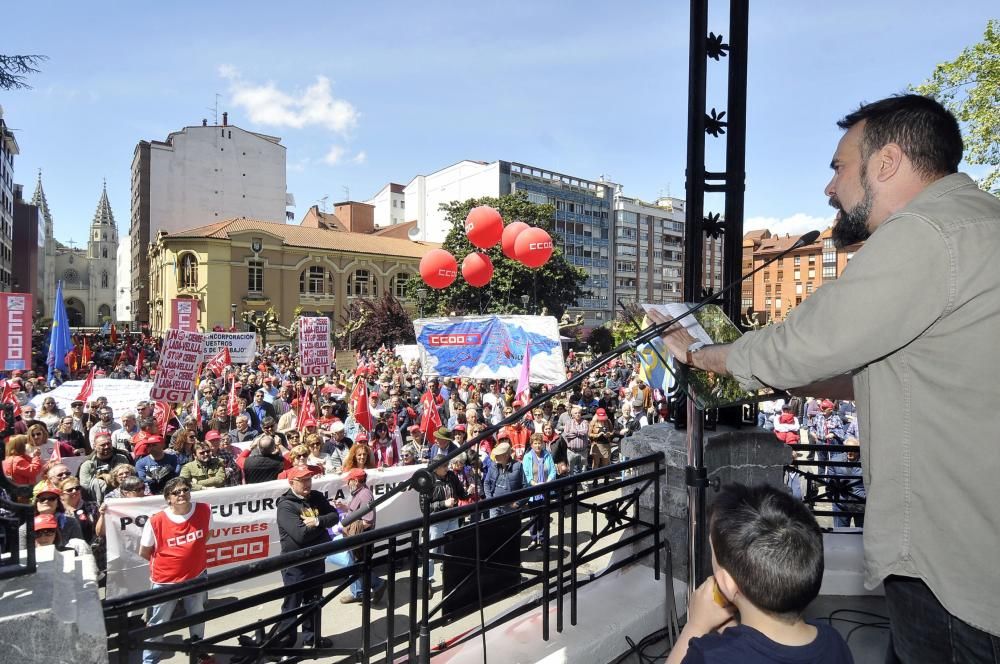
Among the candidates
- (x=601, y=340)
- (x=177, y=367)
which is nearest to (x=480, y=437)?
(x=177, y=367)

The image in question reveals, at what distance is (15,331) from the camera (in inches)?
554

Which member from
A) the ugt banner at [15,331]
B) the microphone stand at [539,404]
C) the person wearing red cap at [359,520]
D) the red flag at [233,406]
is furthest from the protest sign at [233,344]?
the microphone stand at [539,404]

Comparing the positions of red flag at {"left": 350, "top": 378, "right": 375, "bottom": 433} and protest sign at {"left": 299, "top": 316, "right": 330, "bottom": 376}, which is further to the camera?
protest sign at {"left": 299, "top": 316, "right": 330, "bottom": 376}

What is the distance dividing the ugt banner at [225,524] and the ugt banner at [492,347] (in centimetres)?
597

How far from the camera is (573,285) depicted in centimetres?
5072

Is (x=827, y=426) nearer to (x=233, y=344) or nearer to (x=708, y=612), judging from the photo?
(x=708, y=612)

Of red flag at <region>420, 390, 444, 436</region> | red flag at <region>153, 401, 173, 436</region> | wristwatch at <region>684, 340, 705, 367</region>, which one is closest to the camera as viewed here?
wristwatch at <region>684, 340, 705, 367</region>

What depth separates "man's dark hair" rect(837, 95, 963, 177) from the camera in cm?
180

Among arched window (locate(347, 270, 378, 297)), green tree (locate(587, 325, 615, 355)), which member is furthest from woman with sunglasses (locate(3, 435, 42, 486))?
arched window (locate(347, 270, 378, 297))

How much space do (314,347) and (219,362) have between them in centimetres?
512

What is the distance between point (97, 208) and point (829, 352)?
15177 centimetres

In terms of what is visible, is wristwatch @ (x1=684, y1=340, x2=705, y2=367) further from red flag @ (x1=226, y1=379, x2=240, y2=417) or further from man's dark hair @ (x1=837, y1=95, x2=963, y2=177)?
red flag @ (x1=226, y1=379, x2=240, y2=417)

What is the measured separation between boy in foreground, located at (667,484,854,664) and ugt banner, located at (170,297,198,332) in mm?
19853

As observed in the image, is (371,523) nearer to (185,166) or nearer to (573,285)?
(573,285)
